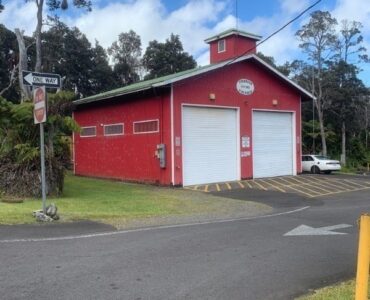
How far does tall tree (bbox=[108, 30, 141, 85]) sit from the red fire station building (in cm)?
3174

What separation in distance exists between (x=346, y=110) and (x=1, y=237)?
37.4m

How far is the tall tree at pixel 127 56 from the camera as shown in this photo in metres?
58.8

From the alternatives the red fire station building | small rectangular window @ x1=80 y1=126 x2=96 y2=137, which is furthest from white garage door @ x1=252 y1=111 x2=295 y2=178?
small rectangular window @ x1=80 y1=126 x2=96 y2=137

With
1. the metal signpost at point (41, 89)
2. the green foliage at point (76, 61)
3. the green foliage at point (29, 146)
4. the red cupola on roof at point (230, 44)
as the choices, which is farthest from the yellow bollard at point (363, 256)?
the green foliage at point (76, 61)

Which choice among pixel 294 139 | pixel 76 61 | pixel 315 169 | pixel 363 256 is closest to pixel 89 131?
pixel 294 139

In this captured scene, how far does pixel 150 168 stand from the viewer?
22078 mm

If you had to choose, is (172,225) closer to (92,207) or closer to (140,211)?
(140,211)

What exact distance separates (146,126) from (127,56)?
4125 centimetres

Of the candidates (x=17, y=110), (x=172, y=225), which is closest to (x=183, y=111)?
(x=17, y=110)

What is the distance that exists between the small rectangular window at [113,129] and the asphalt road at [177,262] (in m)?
14.0

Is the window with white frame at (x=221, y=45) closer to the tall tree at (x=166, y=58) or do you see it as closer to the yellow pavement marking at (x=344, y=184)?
the yellow pavement marking at (x=344, y=184)

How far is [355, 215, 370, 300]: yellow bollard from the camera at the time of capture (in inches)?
171

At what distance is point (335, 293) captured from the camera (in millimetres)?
5559

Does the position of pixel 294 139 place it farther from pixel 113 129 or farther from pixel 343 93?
pixel 343 93
